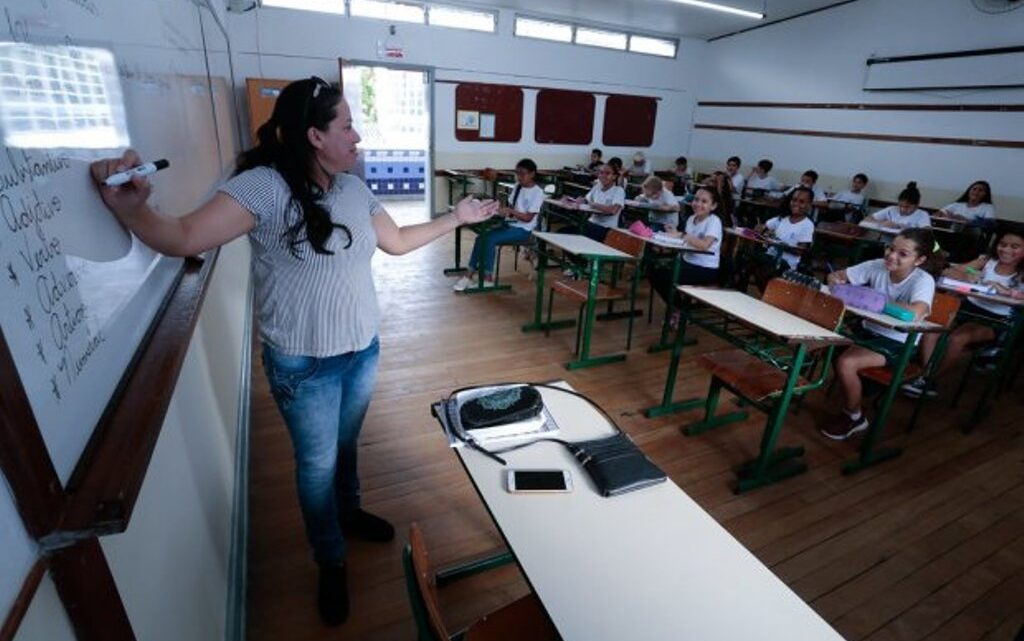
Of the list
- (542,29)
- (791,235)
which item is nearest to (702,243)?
(791,235)

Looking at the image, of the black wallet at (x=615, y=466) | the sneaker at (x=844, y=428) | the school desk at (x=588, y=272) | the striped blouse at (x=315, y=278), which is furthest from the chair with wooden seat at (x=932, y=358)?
the striped blouse at (x=315, y=278)

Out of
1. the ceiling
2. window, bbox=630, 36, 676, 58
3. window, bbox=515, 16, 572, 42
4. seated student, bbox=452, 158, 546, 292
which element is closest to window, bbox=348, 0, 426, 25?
the ceiling

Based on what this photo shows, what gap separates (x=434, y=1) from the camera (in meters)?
7.41

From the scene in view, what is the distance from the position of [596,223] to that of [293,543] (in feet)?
14.3

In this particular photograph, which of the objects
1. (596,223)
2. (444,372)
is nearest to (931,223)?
(596,223)

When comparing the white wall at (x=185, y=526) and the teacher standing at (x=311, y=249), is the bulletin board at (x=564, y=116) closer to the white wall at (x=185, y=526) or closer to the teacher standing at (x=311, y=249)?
the white wall at (x=185, y=526)

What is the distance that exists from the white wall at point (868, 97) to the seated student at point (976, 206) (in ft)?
0.94

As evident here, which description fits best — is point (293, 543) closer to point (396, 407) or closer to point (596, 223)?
point (396, 407)

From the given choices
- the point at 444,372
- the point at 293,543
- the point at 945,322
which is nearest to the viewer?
the point at 293,543

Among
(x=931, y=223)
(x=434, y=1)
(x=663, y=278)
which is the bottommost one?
(x=663, y=278)

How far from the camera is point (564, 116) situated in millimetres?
8984

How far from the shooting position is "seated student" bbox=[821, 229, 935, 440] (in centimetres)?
260

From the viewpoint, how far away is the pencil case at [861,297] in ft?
8.22

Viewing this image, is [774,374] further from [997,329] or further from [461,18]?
[461,18]
